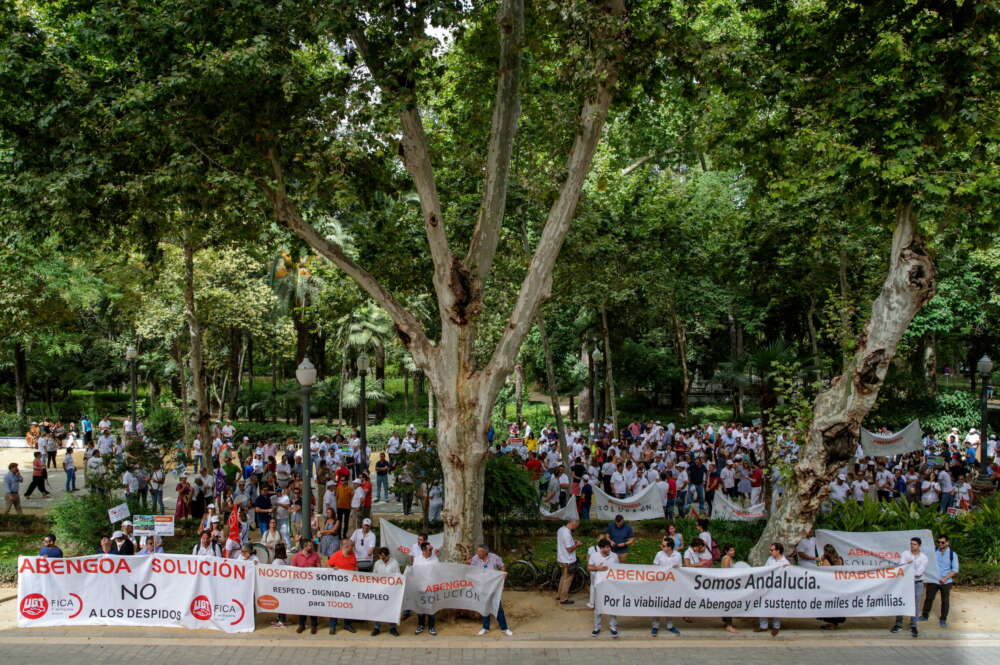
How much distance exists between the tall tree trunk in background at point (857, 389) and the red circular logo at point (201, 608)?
951cm

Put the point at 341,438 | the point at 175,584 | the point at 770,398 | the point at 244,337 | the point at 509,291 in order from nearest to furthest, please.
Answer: the point at 175,584 < the point at 770,398 < the point at 509,291 < the point at 341,438 < the point at 244,337

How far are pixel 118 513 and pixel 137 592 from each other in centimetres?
328

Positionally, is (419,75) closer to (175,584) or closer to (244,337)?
(175,584)

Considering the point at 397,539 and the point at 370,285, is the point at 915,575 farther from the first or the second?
the point at 370,285

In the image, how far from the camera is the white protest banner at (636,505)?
61.2 ft

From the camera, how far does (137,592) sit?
39.7 feet

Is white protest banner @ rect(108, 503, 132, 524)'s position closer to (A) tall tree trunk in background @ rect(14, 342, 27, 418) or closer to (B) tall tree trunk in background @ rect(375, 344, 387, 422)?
(B) tall tree trunk in background @ rect(375, 344, 387, 422)

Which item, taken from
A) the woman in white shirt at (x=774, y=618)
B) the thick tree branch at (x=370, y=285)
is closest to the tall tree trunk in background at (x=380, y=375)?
the thick tree branch at (x=370, y=285)

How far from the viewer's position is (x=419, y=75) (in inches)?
540

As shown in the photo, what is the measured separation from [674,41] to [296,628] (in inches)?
430

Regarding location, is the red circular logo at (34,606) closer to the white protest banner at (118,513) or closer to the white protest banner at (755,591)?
the white protest banner at (118,513)

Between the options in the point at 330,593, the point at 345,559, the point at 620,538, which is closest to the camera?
the point at 330,593

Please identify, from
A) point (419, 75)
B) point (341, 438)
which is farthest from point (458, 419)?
point (341, 438)

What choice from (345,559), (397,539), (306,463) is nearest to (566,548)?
(397,539)
